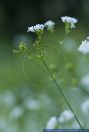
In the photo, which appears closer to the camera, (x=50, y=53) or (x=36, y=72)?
(x=50, y=53)

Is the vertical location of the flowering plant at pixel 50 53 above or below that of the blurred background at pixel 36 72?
below

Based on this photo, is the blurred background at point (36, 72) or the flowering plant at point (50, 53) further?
the blurred background at point (36, 72)

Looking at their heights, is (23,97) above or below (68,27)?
above

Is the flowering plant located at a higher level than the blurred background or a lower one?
lower

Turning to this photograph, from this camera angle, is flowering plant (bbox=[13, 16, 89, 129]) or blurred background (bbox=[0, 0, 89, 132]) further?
blurred background (bbox=[0, 0, 89, 132])

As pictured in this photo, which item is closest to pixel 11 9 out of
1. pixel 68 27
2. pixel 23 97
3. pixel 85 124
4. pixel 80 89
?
pixel 23 97

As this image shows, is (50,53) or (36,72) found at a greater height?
(36,72)

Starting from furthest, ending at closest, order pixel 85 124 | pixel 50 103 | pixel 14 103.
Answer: pixel 14 103 < pixel 50 103 < pixel 85 124

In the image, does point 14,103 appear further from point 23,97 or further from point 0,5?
point 0,5
